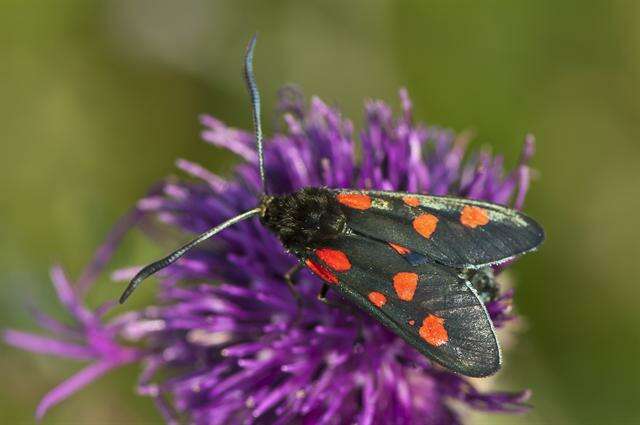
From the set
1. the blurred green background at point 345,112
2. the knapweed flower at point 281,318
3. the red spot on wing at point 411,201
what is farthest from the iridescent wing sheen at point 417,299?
the blurred green background at point 345,112

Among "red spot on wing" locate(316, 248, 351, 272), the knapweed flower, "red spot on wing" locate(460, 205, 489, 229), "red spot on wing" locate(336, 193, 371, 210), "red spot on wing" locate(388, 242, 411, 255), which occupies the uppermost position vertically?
"red spot on wing" locate(460, 205, 489, 229)

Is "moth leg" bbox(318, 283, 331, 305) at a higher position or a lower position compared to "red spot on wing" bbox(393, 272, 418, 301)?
lower

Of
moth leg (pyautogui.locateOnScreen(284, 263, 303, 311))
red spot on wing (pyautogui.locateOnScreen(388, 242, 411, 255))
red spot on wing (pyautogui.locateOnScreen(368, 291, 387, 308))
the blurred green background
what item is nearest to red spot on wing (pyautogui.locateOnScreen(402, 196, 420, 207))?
red spot on wing (pyautogui.locateOnScreen(388, 242, 411, 255))

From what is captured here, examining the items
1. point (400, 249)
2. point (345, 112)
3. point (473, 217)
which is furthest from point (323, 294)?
point (345, 112)

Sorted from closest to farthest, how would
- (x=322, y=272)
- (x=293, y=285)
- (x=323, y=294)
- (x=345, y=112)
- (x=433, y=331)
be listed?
(x=433, y=331)
(x=322, y=272)
(x=323, y=294)
(x=293, y=285)
(x=345, y=112)

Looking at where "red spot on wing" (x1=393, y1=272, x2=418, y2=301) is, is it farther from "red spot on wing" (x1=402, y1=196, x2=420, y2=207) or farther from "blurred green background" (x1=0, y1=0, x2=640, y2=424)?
"blurred green background" (x1=0, y1=0, x2=640, y2=424)

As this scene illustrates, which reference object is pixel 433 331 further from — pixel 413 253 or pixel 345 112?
pixel 345 112

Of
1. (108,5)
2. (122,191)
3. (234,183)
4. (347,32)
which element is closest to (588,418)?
(234,183)
